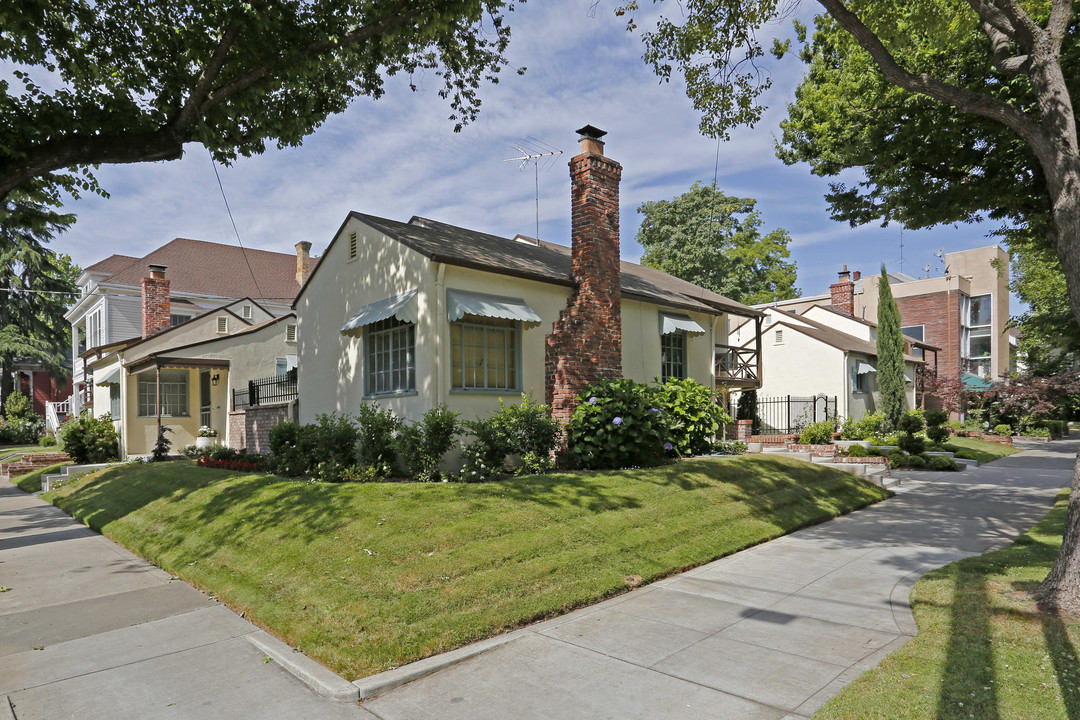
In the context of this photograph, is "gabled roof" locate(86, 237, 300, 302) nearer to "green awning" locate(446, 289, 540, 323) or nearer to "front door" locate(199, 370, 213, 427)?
"front door" locate(199, 370, 213, 427)

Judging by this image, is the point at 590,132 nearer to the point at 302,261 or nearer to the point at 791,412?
the point at 791,412

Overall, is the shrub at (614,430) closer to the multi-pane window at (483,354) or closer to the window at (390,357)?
the multi-pane window at (483,354)

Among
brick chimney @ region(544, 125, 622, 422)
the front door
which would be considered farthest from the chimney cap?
the front door

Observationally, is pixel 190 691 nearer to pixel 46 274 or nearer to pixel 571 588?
pixel 571 588

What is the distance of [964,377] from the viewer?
1364 inches

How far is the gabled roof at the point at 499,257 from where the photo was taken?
11172mm

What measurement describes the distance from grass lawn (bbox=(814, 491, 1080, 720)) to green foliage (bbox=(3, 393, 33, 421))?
39.1 m

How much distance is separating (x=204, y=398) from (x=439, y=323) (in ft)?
43.8

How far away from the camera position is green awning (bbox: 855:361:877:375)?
25766mm

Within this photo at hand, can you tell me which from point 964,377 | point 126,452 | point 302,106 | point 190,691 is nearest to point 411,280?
point 302,106

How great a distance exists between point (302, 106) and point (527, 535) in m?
8.64

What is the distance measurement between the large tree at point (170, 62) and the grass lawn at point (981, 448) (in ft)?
63.6

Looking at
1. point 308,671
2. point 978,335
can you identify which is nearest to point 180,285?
point 308,671

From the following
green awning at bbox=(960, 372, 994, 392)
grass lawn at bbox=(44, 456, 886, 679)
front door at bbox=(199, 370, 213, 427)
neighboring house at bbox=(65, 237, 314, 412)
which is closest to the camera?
grass lawn at bbox=(44, 456, 886, 679)
